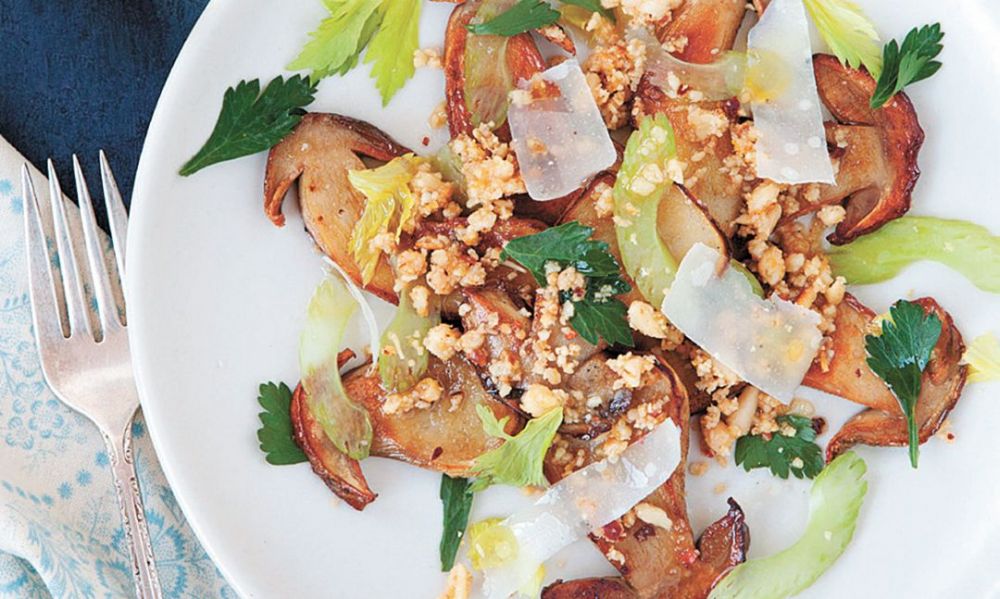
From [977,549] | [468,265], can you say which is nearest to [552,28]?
[468,265]

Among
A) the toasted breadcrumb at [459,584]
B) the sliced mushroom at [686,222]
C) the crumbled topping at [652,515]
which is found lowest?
the toasted breadcrumb at [459,584]

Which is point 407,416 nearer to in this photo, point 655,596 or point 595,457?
point 595,457

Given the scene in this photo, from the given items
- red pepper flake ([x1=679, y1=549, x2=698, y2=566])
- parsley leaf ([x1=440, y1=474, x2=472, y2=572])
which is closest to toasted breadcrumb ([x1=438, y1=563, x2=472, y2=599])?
parsley leaf ([x1=440, y1=474, x2=472, y2=572])

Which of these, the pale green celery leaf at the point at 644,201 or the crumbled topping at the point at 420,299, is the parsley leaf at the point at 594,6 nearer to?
the pale green celery leaf at the point at 644,201

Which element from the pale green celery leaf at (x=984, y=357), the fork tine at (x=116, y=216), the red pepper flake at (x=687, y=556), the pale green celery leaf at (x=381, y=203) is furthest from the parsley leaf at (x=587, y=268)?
the fork tine at (x=116, y=216)

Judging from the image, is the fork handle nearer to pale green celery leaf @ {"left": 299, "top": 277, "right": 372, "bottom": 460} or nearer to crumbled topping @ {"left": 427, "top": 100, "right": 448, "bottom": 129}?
pale green celery leaf @ {"left": 299, "top": 277, "right": 372, "bottom": 460}

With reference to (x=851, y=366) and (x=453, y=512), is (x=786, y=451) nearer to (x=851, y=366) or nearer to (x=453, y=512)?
(x=851, y=366)

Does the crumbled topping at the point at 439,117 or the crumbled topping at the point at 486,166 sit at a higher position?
the crumbled topping at the point at 439,117

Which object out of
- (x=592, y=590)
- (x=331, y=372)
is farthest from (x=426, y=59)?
(x=592, y=590)
